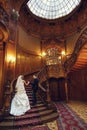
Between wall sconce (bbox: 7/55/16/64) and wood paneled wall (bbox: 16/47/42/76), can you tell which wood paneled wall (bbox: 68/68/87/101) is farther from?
wall sconce (bbox: 7/55/16/64)

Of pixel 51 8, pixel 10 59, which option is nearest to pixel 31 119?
pixel 10 59

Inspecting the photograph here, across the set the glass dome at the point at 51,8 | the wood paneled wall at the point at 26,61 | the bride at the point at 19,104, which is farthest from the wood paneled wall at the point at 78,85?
the glass dome at the point at 51,8

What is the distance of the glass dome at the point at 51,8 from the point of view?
14236mm

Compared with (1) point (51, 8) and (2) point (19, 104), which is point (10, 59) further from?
(1) point (51, 8)

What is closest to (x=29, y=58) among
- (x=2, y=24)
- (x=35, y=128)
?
(x=2, y=24)

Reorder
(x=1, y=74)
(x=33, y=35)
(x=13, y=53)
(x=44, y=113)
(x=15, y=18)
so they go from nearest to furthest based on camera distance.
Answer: (x=44, y=113)
(x=1, y=74)
(x=13, y=53)
(x=15, y=18)
(x=33, y=35)

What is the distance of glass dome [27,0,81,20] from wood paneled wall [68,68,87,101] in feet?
24.1

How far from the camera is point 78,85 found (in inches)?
458

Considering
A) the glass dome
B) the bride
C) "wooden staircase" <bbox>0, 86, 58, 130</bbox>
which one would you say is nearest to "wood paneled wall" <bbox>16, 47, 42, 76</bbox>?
the bride

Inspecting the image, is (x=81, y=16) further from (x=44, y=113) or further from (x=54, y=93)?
(x=44, y=113)

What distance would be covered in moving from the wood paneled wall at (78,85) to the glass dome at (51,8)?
24.1ft

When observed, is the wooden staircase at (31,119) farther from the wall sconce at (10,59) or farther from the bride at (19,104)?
the wall sconce at (10,59)

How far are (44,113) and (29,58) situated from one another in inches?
289

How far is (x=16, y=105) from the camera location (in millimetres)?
5887
